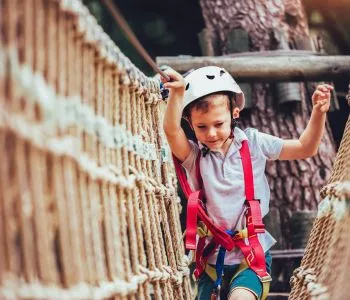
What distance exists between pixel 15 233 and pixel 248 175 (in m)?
1.35

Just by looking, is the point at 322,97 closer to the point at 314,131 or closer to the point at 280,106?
the point at 314,131

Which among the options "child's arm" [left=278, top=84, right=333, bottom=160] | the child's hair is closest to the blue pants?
"child's arm" [left=278, top=84, right=333, bottom=160]

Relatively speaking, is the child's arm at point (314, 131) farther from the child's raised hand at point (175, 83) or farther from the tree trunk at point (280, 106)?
the tree trunk at point (280, 106)

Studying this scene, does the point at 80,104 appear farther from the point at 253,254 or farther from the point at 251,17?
the point at 251,17

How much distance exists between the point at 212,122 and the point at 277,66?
1.33m

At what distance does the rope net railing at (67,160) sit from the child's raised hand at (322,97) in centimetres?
59

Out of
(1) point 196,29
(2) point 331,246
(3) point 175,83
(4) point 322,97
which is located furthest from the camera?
(1) point 196,29

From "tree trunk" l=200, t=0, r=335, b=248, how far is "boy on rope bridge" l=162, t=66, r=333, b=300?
4.53 ft

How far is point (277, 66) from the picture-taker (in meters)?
3.59

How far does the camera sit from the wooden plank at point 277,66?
3555 millimetres

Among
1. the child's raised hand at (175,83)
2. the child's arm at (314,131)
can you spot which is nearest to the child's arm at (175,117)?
the child's raised hand at (175,83)

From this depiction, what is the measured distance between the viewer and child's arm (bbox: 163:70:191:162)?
7.27ft

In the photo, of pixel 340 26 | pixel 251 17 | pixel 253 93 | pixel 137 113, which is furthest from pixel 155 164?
pixel 340 26

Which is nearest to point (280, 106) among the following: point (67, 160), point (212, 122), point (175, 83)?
point (212, 122)
